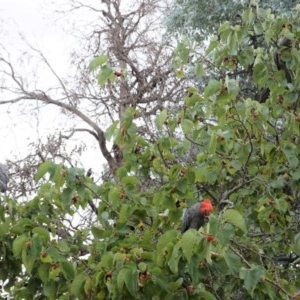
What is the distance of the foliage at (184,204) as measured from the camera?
2.20 m

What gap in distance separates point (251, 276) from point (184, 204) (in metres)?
0.57

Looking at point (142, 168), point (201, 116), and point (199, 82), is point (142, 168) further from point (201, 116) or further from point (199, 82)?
point (199, 82)

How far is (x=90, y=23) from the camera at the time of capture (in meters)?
9.02

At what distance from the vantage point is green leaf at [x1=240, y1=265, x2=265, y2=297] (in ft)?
6.91

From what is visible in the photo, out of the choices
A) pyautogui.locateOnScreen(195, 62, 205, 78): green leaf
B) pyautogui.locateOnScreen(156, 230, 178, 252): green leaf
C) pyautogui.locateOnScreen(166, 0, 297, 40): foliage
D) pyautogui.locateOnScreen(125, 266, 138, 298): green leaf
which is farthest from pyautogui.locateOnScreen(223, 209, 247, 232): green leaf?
pyautogui.locateOnScreen(166, 0, 297, 40): foliage

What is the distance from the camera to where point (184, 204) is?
8.65 ft

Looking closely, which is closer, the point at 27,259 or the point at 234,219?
Result: the point at 234,219

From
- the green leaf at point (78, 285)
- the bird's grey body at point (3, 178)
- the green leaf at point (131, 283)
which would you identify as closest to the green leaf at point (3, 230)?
the bird's grey body at point (3, 178)

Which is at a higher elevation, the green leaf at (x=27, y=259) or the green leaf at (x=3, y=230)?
the green leaf at (x=3, y=230)

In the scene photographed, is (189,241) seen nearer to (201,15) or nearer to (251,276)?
(251,276)

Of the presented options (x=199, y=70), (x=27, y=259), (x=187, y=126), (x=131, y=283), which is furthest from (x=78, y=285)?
(x=199, y=70)

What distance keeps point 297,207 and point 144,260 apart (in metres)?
1.21

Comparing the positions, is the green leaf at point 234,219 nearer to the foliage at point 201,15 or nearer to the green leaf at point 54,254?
the green leaf at point 54,254

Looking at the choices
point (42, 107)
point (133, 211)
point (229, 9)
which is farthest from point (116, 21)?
point (133, 211)
